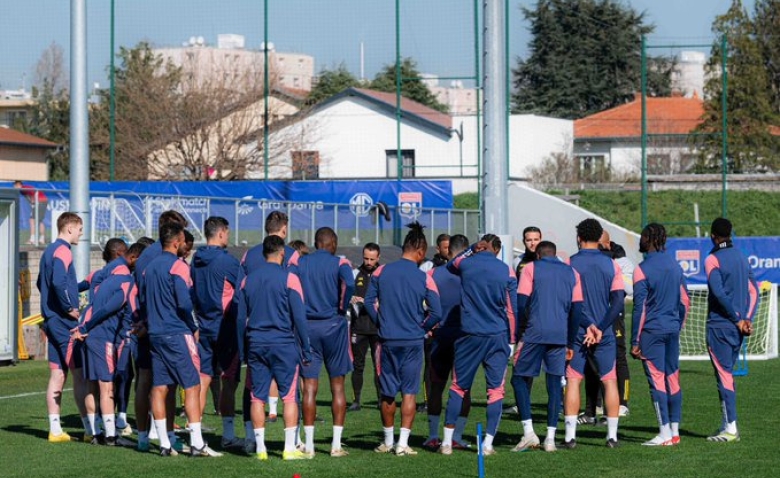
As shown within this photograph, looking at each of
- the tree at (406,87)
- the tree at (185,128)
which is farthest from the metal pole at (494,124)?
the tree at (406,87)

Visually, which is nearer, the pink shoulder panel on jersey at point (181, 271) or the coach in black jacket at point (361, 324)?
the pink shoulder panel on jersey at point (181, 271)

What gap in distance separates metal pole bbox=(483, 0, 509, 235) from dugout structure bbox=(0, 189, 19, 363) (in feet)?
25.1

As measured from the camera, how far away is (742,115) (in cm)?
4356

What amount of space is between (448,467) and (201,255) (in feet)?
10.3

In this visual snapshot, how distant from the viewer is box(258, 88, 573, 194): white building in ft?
148

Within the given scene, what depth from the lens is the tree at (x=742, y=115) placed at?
137 ft

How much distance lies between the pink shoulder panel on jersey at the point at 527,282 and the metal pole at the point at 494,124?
6778 mm

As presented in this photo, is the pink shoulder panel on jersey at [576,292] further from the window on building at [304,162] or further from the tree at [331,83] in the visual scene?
the tree at [331,83]

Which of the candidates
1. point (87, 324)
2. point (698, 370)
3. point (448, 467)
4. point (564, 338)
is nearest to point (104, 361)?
point (87, 324)

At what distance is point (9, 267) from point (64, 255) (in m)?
8.66

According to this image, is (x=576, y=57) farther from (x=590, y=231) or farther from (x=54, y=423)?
(x=54, y=423)

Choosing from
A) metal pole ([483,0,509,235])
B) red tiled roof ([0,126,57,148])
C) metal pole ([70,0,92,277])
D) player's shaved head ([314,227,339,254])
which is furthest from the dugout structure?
red tiled roof ([0,126,57,148])

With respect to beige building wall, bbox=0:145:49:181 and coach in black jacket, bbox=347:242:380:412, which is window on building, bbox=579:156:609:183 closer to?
beige building wall, bbox=0:145:49:181

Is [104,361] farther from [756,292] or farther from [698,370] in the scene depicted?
[698,370]
